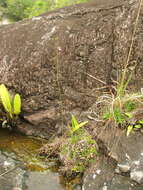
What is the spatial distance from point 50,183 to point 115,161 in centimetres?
80

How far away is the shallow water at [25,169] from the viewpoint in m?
2.53

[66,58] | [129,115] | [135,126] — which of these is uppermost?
[66,58]

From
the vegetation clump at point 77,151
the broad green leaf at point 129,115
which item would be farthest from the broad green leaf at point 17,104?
the broad green leaf at point 129,115

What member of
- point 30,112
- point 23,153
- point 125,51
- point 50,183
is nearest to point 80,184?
point 50,183

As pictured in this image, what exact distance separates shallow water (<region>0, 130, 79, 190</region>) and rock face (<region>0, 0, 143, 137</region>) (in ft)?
1.28

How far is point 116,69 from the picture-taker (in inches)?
124

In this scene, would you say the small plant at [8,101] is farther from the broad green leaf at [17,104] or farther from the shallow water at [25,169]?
the shallow water at [25,169]

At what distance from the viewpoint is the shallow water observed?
8.30 feet

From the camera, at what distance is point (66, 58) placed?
3367 mm

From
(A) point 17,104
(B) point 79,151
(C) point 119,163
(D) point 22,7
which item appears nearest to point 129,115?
(C) point 119,163

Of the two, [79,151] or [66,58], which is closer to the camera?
[79,151]

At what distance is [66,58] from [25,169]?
5.38 feet

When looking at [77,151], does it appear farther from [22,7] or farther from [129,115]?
[22,7]

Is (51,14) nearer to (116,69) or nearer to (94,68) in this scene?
(94,68)
